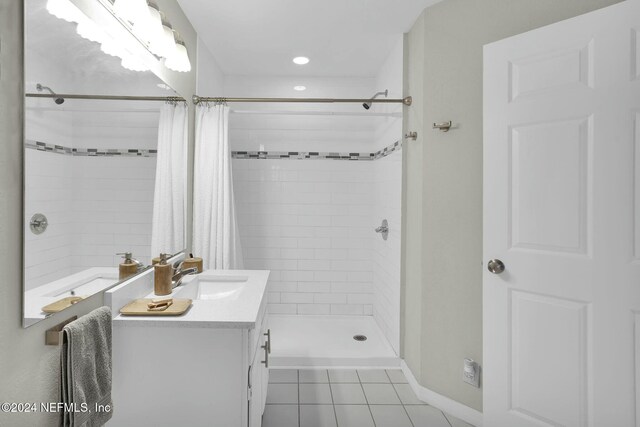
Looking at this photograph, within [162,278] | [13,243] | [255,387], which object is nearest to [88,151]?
[13,243]

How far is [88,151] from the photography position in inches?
47.8

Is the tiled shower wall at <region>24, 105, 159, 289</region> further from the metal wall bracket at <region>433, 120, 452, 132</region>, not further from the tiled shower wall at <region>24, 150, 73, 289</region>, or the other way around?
the metal wall bracket at <region>433, 120, 452, 132</region>

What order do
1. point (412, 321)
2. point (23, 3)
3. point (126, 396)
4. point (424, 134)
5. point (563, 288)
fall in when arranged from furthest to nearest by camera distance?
point (412, 321) → point (424, 134) → point (563, 288) → point (126, 396) → point (23, 3)

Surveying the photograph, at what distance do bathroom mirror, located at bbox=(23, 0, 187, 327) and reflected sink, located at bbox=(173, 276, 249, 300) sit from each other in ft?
1.15

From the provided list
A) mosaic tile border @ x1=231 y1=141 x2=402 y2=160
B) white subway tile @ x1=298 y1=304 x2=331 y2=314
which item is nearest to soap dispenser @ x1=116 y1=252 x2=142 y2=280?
mosaic tile border @ x1=231 y1=141 x2=402 y2=160

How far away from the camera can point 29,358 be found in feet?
3.17

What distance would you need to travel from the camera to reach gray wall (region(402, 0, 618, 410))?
188cm

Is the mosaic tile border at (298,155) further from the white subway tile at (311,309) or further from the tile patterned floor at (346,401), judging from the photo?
the tile patterned floor at (346,401)

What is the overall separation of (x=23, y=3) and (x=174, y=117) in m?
1.06

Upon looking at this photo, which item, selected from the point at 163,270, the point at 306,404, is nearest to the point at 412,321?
the point at 306,404

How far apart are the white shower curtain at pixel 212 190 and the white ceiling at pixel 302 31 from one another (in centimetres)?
60

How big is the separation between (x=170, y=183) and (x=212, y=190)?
1.57 feet

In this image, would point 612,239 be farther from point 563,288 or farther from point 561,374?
point 561,374

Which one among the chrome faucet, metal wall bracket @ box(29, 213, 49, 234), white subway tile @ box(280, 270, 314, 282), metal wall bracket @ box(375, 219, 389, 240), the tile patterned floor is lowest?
the tile patterned floor
